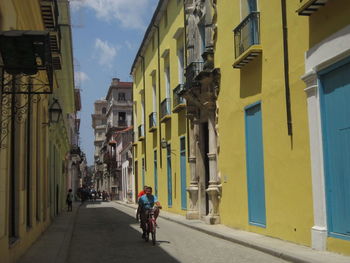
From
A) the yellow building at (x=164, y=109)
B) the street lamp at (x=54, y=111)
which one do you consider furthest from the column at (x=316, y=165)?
the yellow building at (x=164, y=109)

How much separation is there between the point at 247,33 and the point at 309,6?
13.3 ft

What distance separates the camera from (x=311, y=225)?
10.1 meters

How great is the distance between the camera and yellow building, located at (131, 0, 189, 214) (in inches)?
868

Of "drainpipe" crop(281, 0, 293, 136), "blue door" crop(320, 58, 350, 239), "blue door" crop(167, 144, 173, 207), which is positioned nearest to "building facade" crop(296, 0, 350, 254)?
"blue door" crop(320, 58, 350, 239)

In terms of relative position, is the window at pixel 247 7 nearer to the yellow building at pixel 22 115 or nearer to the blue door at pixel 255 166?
the blue door at pixel 255 166

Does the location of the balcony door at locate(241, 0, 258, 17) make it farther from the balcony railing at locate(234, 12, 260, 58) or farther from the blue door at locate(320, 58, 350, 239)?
the blue door at locate(320, 58, 350, 239)

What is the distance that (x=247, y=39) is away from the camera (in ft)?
44.4

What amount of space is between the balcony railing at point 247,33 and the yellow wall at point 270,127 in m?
0.24

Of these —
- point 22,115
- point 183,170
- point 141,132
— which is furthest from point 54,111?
point 141,132

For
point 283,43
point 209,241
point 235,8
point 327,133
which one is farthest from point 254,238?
point 235,8

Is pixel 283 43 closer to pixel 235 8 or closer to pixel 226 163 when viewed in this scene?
pixel 235 8

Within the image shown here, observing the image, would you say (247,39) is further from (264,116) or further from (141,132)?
(141,132)

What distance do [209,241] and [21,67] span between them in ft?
23.8

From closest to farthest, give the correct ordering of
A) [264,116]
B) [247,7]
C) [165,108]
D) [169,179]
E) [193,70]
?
[264,116] → [247,7] → [193,70] → [169,179] → [165,108]
